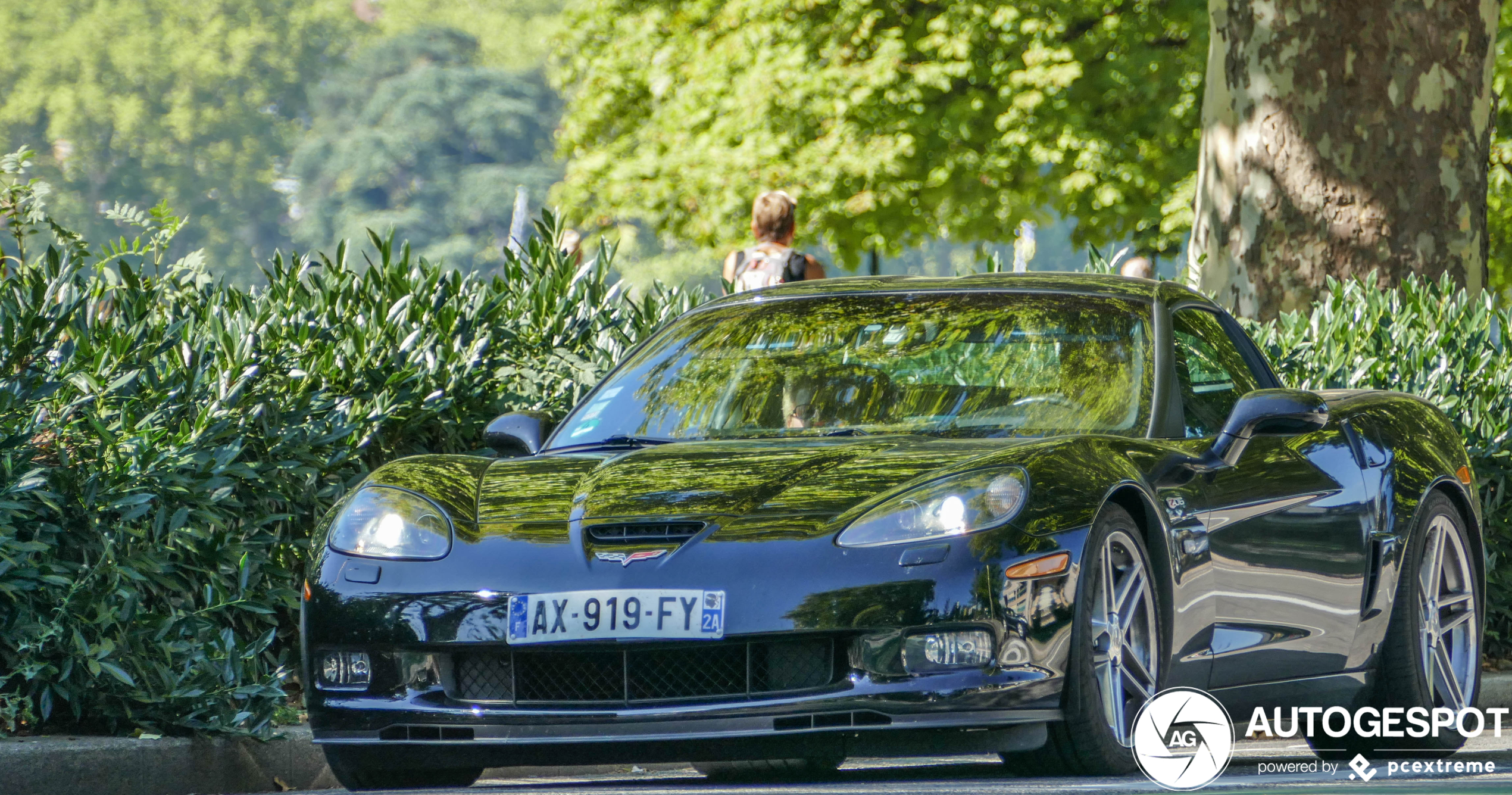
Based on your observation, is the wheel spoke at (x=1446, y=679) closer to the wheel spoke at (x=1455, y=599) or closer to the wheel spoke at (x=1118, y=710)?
the wheel spoke at (x=1455, y=599)

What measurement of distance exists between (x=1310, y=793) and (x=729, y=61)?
2616 cm

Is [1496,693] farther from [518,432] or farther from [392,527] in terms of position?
[392,527]

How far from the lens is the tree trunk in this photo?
1170 centimetres

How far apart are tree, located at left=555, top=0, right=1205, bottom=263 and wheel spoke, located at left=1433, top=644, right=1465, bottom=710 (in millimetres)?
18869

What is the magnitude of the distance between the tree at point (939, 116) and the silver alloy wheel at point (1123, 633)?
808 inches

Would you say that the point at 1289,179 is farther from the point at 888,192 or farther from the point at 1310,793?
the point at 888,192

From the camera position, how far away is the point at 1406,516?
20.6ft

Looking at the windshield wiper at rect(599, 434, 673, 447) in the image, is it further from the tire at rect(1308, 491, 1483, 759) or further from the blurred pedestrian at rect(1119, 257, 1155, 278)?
the blurred pedestrian at rect(1119, 257, 1155, 278)

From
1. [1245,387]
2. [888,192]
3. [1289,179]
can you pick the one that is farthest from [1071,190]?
[1245,387]

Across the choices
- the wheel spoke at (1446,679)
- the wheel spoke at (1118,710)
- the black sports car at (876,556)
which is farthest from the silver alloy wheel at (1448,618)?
the wheel spoke at (1118,710)

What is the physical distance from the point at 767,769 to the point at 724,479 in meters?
1.75

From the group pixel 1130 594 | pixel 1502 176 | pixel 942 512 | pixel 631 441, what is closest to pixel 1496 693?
pixel 1130 594

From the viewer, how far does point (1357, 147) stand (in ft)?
38.5

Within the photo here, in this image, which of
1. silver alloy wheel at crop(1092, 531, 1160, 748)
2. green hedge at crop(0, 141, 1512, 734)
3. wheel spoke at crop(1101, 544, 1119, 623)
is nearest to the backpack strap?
green hedge at crop(0, 141, 1512, 734)
